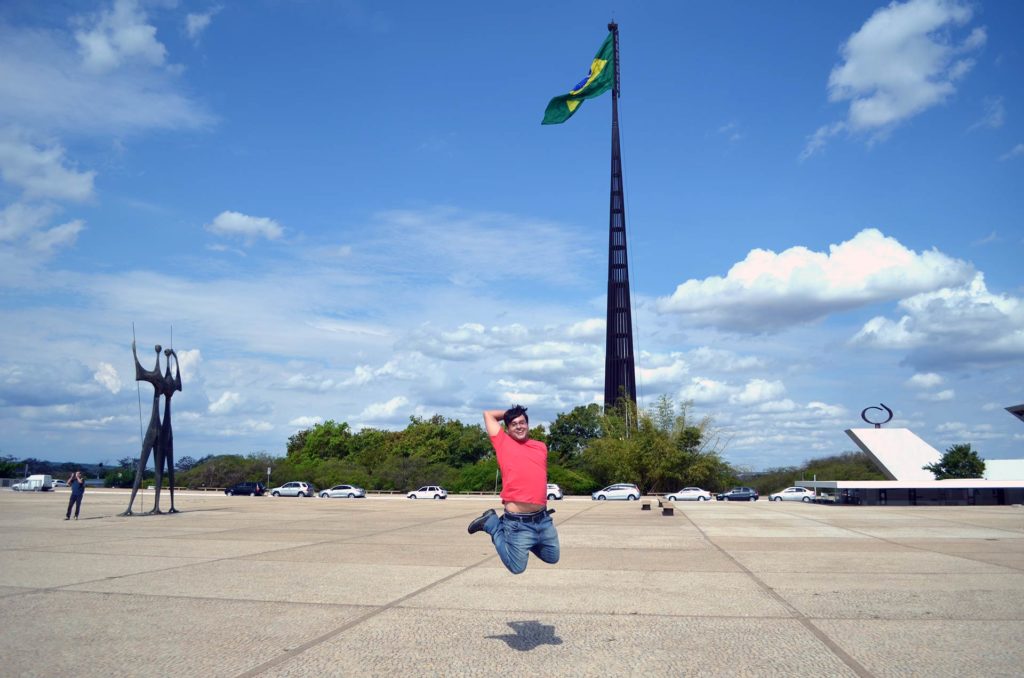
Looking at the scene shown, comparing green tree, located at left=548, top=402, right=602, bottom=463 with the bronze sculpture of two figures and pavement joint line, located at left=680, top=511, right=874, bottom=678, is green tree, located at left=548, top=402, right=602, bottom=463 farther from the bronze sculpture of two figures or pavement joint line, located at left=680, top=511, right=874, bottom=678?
pavement joint line, located at left=680, top=511, right=874, bottom=678

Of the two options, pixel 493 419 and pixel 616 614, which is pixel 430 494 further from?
pixel 493 419

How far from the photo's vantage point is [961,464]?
5147cm

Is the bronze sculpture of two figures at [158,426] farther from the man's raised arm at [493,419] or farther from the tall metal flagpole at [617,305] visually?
the tall metal flagpole at [617,305]

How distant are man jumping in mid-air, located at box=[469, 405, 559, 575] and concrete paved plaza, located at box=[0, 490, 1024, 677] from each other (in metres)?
0.80

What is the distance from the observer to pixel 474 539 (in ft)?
59.2

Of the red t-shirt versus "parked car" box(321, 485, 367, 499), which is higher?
"parked car" box(321, 485, 367, 499)

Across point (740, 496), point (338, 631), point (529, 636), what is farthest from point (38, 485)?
point (529, 636)

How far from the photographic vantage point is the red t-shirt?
6484mm

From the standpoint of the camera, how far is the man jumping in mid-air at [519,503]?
255 inches

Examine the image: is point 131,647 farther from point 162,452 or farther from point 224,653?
point 162,452

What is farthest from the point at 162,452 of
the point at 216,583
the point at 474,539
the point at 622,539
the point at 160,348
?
the point at 216,583

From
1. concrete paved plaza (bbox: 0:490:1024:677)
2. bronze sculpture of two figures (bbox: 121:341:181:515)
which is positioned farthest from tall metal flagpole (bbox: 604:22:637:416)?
concrete paved plaza (bbox: 0:490:1024:677)

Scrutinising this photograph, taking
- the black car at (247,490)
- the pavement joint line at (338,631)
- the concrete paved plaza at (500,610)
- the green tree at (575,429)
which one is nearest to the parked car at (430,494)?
the black car at (247,490)

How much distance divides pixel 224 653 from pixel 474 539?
11972mm
